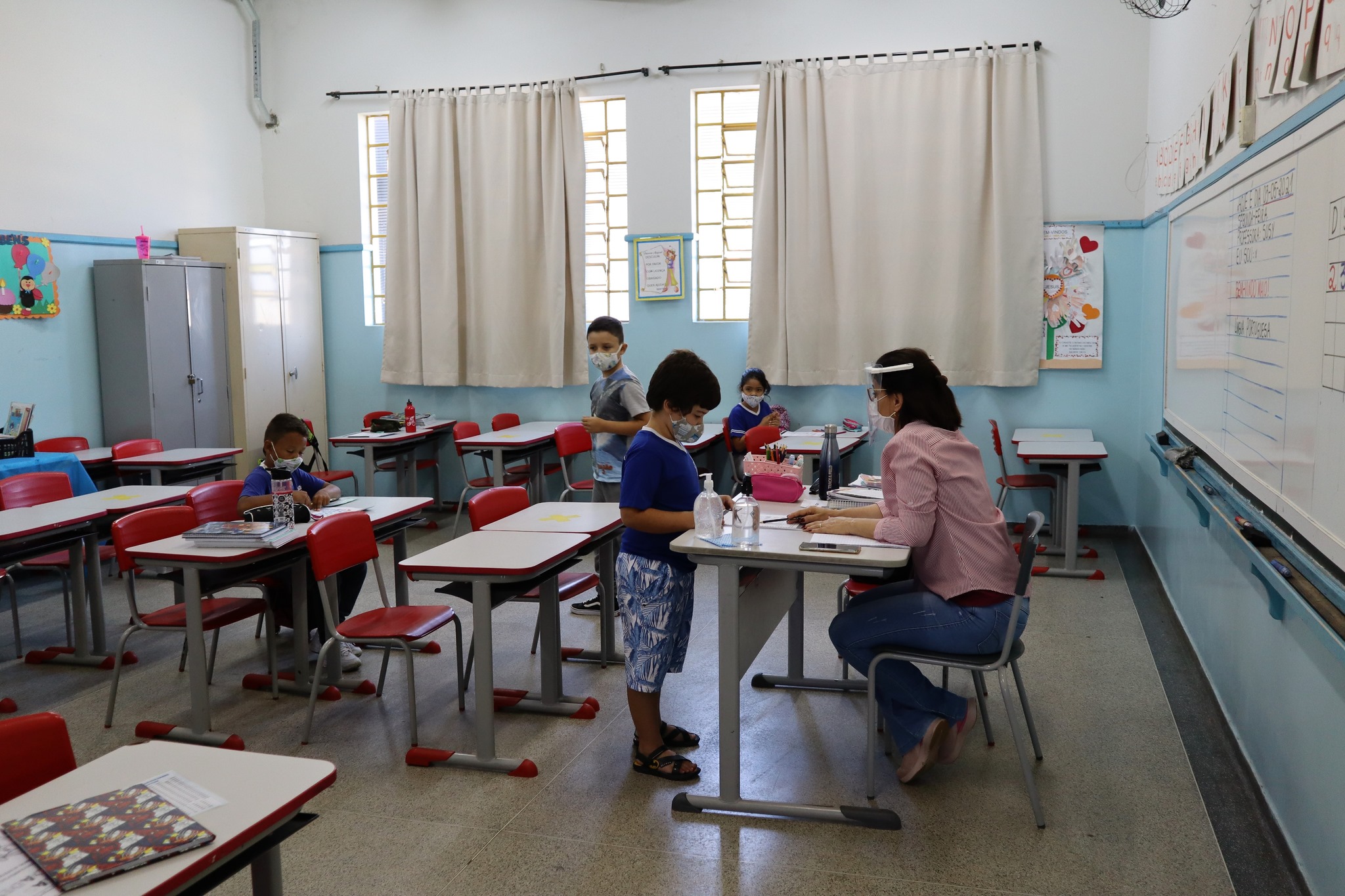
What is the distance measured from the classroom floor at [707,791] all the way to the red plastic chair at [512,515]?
40cm

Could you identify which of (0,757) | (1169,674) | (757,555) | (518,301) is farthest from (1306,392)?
(518,301)

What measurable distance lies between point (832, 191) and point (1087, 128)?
5.44 feet

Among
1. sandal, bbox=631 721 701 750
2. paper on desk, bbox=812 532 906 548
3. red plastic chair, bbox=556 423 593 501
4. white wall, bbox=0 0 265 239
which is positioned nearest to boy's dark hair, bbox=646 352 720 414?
paper on desk, bbox=812 532 906 548

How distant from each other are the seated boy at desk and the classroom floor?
25 centimetres

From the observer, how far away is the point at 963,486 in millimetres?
2814

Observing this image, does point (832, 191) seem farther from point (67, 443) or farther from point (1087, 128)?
point (67, 443)

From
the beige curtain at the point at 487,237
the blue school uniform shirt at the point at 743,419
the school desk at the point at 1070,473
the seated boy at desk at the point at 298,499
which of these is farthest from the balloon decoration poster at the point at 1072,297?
the seated boy at desk at the point at 298,499

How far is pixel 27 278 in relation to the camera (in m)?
6.10

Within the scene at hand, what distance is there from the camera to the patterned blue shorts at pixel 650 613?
3.00 m

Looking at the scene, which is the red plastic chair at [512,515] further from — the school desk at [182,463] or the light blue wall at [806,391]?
the light blue wall at [806,391]

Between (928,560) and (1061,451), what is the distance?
9.79ft

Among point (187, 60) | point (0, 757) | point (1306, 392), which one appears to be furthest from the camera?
point (187, 60)

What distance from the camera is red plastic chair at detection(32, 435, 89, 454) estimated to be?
605 cm

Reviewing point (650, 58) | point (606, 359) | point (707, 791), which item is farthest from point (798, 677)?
point (650, 58)
